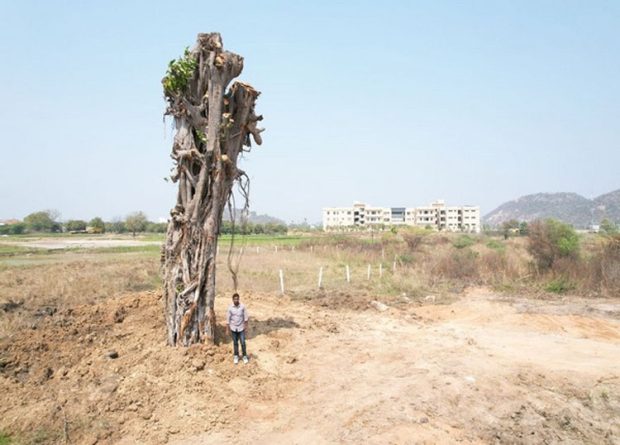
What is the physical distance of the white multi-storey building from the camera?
123 meters

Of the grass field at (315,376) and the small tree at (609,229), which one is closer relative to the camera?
the grass field at (315,376)

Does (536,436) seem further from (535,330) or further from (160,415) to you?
(535,330)

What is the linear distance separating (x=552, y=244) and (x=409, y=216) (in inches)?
4827

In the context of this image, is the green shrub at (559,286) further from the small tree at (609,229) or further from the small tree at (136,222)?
the small tree at (136,222)

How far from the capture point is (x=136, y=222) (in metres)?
106

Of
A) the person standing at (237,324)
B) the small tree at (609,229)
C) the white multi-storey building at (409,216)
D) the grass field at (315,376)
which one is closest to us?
the grass field at (315,376)

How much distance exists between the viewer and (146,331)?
905 cm

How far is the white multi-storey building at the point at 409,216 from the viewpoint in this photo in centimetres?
12325

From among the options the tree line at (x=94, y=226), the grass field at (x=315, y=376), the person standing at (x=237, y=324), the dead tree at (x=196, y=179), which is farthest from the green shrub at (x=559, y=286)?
the tree line at (x=94, y=226)

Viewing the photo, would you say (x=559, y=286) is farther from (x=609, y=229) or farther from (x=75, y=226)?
(x=75, y=226)

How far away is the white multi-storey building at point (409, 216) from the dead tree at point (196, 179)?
10595cm

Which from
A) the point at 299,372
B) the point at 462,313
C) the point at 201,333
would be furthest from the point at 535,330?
the point at 201,333

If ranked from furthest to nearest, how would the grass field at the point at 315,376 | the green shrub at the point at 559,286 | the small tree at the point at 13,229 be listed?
the small tree at the point at 13,229 < the green shrub at the point at 559,286 < the grass field at the point at 315,376

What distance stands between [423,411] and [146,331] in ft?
18.6
